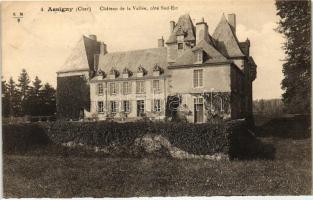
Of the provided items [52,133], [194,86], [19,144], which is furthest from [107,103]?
[19,144]

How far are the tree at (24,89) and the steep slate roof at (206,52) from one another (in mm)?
8066

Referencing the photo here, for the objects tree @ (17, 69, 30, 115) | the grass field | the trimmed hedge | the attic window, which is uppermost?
the attic window

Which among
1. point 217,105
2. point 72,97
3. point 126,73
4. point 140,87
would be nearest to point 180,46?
point 140,87

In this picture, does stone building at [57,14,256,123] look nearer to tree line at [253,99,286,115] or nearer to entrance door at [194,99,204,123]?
entrance door at [194,99,204,123]

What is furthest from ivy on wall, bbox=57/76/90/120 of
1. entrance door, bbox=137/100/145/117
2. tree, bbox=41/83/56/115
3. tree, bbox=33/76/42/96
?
tree, bbox=33/76/42/96

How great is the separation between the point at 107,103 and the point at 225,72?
26.7 ft

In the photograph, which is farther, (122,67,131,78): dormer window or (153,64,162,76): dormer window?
(122,67,131,78): dormer window

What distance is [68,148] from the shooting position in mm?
14352

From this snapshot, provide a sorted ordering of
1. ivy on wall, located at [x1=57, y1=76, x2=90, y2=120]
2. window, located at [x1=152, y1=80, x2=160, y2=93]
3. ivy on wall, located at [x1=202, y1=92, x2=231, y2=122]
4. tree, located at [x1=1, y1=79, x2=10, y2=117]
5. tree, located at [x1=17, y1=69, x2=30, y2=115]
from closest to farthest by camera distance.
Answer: tree, located at [x1=1, y1=79, x2=10, y2=117]
tree, located at [x1=17, y1=69, x2=30, y2=115]
ivy on wall, located at [x1=202, y1=92, x2=231, y2=122]
ivy on wall, located at [x1=57, y1=76, x2=90, y2=120]
window, located at [x1=152, y1=80, x2=160, y2=93]

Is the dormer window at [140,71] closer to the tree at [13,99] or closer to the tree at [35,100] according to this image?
the tree at [35,100]

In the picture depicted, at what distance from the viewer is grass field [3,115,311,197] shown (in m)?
10.2

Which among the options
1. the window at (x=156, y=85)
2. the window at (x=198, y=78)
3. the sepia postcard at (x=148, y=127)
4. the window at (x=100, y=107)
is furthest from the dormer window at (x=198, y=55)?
the window at (x=100, y=107)

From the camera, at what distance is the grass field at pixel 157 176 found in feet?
33.4

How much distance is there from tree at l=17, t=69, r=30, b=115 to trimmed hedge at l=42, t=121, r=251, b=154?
133cm
